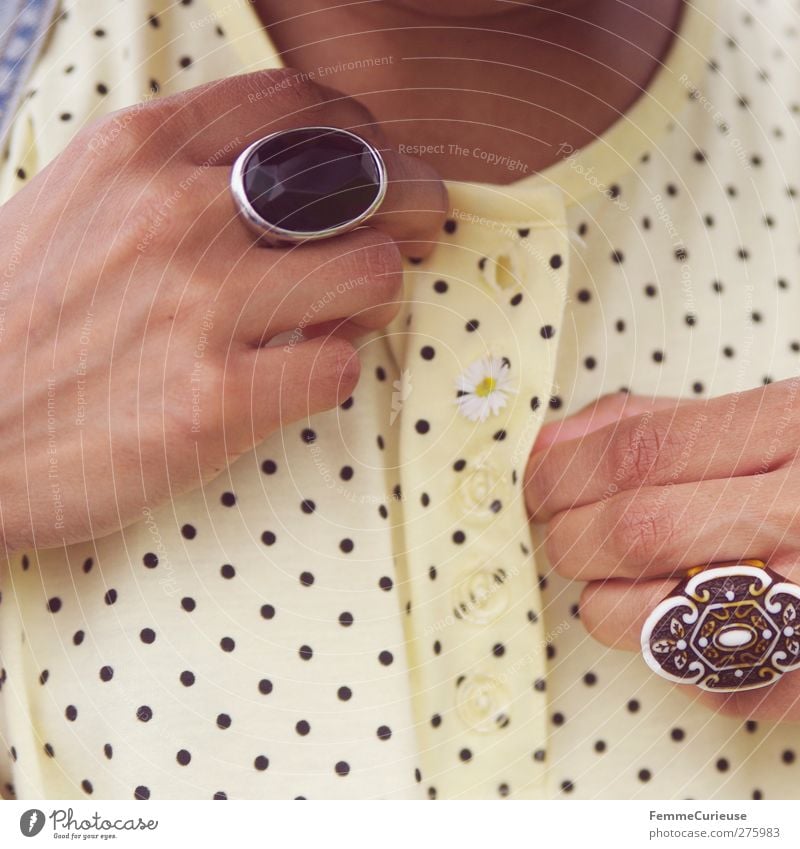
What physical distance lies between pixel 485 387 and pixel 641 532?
0.07 meters

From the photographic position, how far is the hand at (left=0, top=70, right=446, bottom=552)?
270 mm

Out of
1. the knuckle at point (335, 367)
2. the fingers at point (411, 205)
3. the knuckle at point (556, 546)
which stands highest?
the fingers at point (411, 205)

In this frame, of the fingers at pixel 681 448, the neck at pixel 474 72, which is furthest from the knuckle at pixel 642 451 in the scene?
the neck at pixel 474 72

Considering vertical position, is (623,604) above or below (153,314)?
below

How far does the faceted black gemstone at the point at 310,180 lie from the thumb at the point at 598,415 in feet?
0.35

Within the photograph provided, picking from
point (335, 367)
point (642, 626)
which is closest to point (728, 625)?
point (642, 626)

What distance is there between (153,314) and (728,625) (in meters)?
0.20

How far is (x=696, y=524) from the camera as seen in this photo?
292mm

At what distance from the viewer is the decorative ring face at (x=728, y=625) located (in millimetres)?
278

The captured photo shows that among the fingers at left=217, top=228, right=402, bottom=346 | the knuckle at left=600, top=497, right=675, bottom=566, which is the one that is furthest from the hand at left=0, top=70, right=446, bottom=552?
the knuckle at left=600, top=497, right=675, bottom=566

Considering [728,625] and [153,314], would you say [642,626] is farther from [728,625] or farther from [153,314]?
[153,314]
